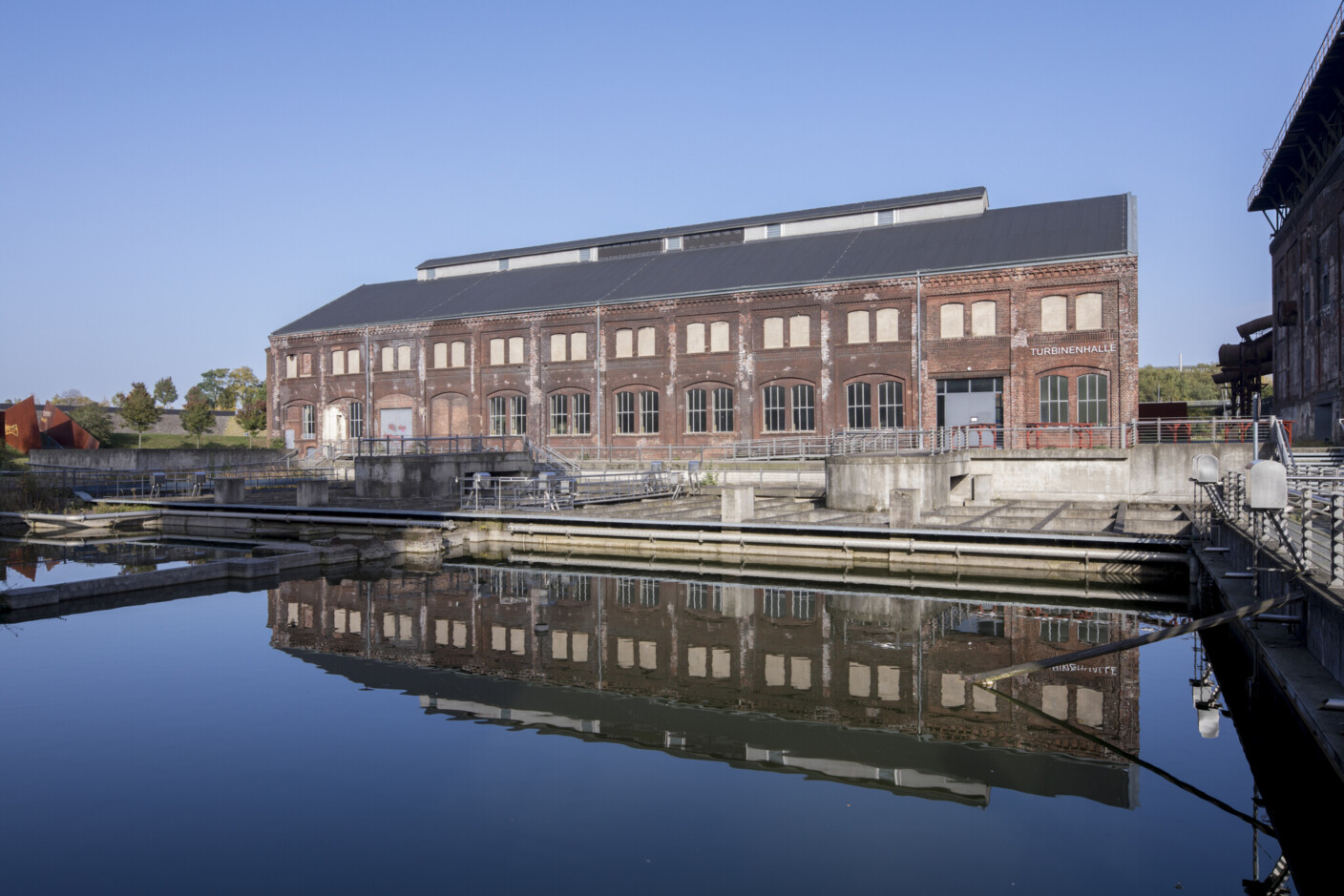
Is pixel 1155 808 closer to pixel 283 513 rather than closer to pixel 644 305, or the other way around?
pixel 283 513

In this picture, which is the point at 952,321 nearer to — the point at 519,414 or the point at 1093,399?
the point at 1093,399

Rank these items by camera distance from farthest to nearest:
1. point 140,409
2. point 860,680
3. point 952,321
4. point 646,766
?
1. point 140,409
2. point 952,321
3. point 860,680
4. point 646,766

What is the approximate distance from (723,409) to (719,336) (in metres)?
3.25

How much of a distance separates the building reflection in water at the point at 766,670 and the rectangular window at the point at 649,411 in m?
23.4

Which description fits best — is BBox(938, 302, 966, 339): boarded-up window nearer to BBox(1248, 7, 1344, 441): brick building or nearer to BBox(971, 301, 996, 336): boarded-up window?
BBox(971, 301, 996, 336): boarded-up window

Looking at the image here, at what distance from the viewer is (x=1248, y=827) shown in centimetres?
698

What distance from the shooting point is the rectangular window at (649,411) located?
41344 millimetres

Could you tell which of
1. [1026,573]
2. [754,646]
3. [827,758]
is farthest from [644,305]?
[827,758]

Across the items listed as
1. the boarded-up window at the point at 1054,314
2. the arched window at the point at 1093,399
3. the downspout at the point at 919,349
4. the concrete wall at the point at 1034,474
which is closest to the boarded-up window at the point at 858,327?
the downspout at the point at 919,349

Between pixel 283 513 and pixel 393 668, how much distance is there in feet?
56.7

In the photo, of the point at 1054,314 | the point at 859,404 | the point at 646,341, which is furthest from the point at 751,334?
the point at 1054,314

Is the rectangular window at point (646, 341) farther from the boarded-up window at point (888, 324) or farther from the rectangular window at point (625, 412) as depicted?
the boarded-up window at point (888, 324)

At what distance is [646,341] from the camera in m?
41.5

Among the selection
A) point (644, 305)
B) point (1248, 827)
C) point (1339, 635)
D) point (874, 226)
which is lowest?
point (1248, 827)
